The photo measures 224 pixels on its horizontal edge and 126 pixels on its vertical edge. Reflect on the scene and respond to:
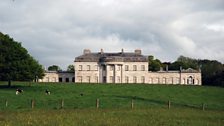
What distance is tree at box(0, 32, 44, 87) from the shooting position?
69812mm

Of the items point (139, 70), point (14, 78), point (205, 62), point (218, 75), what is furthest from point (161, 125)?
point (205, 62)

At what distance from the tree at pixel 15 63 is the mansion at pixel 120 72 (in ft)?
173

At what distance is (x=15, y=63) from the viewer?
70.4 meters

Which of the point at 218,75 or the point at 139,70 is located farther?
the point at 139,70

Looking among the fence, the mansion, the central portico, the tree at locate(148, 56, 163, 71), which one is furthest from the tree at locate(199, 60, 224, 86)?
the fence

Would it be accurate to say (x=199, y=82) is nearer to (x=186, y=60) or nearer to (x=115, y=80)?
(x=115, y=80)

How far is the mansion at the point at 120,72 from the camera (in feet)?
416

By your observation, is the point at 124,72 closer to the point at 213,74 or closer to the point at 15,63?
the point at 213,74

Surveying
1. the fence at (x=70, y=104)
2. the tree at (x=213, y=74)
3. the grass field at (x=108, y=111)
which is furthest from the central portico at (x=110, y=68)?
the fence at (x=70, y=104)

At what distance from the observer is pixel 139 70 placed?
12938 cm

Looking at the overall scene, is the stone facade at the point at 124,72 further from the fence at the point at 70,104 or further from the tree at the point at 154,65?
the fence at the point at 70,104

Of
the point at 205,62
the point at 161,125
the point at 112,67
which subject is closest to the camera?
the point at 161,125

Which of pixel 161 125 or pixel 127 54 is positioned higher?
pixel 127 54

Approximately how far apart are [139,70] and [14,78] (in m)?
64.2
